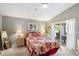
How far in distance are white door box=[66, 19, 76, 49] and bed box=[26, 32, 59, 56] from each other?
21cm

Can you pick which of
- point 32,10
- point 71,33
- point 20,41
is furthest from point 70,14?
point 20,41

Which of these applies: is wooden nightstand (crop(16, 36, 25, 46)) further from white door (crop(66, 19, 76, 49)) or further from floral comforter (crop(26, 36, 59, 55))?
white door (crop(66, 19, 76, 49))

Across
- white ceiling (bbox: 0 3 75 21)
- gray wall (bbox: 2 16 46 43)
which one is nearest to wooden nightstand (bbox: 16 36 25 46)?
gray wall (bbox: 2 16 46 43)

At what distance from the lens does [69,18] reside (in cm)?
190

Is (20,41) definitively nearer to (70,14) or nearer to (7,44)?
(7,44)

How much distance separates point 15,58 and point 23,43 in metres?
0.28

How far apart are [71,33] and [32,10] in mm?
775

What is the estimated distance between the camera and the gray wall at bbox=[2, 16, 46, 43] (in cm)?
190

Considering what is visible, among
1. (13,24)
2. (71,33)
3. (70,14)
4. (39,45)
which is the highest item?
(70,14)

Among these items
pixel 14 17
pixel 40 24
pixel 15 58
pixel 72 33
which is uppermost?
pixel 14 17

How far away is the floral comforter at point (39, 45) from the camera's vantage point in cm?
188

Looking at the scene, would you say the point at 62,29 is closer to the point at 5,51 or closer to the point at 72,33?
the point at 72,33

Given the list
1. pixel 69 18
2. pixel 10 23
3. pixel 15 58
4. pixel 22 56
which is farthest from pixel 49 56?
pixel 10 23

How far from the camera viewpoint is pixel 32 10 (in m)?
1.90
